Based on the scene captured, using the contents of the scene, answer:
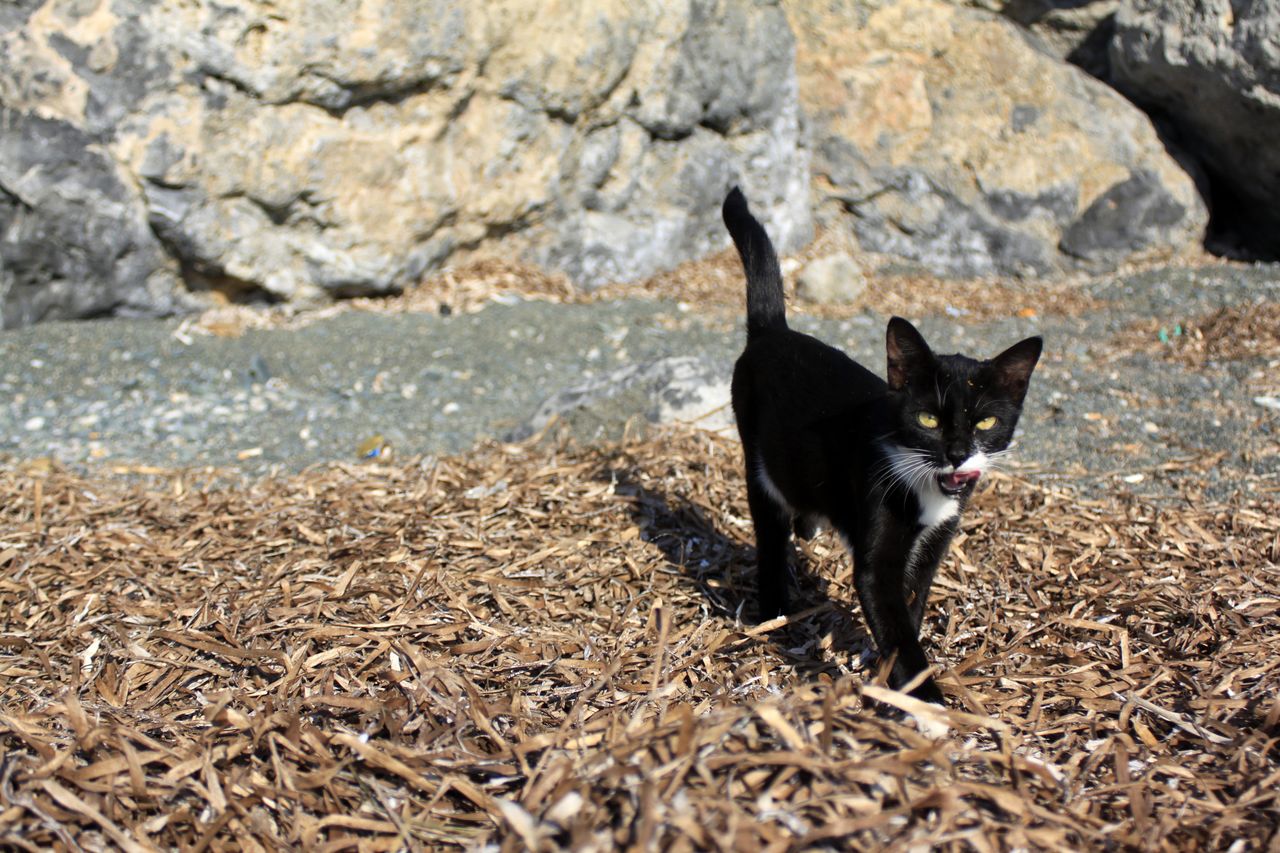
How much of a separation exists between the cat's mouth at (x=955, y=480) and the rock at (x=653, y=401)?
81.0 inches

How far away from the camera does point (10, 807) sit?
7.11 ft

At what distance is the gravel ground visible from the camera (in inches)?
199

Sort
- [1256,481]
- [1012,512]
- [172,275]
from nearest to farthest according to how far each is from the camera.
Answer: [1012,512]
[1256,481]
[172,275]

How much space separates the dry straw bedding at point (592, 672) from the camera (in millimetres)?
2160

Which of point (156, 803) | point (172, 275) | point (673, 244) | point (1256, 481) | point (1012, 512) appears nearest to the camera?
point (156, 803)

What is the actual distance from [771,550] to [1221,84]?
7.10m

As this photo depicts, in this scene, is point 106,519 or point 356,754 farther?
point 106,519

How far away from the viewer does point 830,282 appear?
7.98 m

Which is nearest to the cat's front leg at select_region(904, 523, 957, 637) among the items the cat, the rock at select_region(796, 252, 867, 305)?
the cat

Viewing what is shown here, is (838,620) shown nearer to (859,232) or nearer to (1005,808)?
(1005,808)

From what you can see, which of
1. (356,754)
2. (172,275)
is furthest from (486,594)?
(172,275)

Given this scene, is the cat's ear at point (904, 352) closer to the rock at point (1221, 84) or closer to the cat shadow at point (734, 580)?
the cat shadow at point (734, 580)

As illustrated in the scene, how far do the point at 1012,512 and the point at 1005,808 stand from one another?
7.06 feet

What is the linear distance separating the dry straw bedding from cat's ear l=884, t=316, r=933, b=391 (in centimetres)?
81
